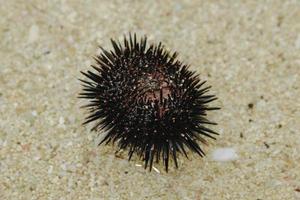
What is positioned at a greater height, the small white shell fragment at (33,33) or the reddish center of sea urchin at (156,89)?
the small white shell fragment at (33,33)

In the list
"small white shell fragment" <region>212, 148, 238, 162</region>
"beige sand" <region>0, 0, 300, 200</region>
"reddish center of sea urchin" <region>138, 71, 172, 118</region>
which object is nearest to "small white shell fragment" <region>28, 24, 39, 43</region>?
"beige sand" <region>0, 0, 300, 200</region>

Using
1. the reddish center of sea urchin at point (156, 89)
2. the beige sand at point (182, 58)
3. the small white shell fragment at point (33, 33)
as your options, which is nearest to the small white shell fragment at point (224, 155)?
the beige sand at point (182, 58)

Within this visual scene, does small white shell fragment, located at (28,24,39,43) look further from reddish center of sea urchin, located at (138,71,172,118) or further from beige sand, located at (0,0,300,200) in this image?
reddish center of sea urchin, located at (138,71,172,118)

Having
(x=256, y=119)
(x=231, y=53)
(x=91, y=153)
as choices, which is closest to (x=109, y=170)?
(x=91, y=153)

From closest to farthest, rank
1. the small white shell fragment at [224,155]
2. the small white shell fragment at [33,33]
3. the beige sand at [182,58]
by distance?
the beige sand at [182,58] → the small white shell fragment at [224,155] → the small white shell fragment at [33,33]

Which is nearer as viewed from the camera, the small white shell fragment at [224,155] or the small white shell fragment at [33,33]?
the small white shell fragment at [224,155]

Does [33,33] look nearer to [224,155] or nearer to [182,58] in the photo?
[182,58]

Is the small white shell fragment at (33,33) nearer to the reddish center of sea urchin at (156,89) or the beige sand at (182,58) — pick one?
the beige sand at (182,58)

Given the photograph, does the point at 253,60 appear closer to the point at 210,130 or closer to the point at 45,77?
the point at 210,130
